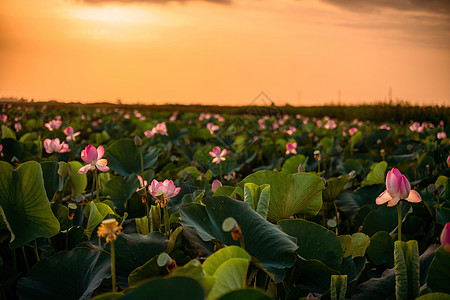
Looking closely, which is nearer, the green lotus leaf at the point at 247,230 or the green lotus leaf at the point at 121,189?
the green lotus leaf at the point at 247,230

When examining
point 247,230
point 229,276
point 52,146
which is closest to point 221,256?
point 229,276

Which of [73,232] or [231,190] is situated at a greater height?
[231,190]

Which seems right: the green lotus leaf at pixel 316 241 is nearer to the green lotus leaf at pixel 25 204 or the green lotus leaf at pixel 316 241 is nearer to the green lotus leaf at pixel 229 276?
the green lotus leaf at pixel 229 276

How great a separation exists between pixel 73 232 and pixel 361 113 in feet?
36.6

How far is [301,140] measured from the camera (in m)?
3.83

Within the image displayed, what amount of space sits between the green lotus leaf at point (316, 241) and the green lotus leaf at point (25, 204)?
0.53 m

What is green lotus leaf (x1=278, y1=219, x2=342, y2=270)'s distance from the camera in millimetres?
917

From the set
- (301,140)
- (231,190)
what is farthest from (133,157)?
(301,140)

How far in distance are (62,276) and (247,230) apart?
1.24 feet

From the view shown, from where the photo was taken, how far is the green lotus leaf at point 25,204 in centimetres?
99

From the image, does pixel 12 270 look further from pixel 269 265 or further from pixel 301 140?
pixel 301 140

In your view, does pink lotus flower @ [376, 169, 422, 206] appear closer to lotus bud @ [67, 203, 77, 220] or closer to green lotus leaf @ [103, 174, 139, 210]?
lotus bud @ [67, 203, 77, 220]

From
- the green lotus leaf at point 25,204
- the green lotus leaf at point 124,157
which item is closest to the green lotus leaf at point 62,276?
the green lotus leaf at point 25,204

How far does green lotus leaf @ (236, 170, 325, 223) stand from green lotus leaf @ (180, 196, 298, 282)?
0.71 ft
